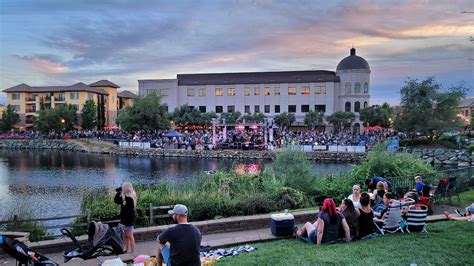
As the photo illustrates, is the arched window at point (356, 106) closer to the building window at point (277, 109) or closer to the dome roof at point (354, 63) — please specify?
the dome roof at point (354, 63)

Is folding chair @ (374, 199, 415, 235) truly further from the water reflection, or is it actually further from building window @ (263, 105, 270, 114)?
building window @ (263, 105, 270, 114)

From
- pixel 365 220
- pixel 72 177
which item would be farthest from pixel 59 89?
pixel 365 220

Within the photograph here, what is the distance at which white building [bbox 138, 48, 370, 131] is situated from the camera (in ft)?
222

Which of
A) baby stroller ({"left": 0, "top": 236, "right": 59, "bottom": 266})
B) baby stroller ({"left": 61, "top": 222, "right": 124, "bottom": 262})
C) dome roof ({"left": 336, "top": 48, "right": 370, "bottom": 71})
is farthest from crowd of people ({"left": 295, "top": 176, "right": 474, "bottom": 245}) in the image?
dome roof ({"left": 336, "top": 48, "right": 370, "bottom": 71})

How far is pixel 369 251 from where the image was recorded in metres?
6.33

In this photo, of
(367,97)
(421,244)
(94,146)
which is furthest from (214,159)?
(367,97)

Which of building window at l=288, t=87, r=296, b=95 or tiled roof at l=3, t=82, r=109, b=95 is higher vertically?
tiled roof at l=3, t=82, r=109, b=95

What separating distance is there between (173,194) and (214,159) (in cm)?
2712

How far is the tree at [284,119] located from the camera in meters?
63.3

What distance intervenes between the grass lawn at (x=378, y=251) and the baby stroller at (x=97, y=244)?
1859 millimetres

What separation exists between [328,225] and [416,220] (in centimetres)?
208

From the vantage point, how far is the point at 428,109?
133ft

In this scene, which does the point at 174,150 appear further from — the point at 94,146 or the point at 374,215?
the point at 374,215

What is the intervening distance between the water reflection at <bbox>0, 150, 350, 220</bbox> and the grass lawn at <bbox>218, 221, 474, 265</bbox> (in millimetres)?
7999
